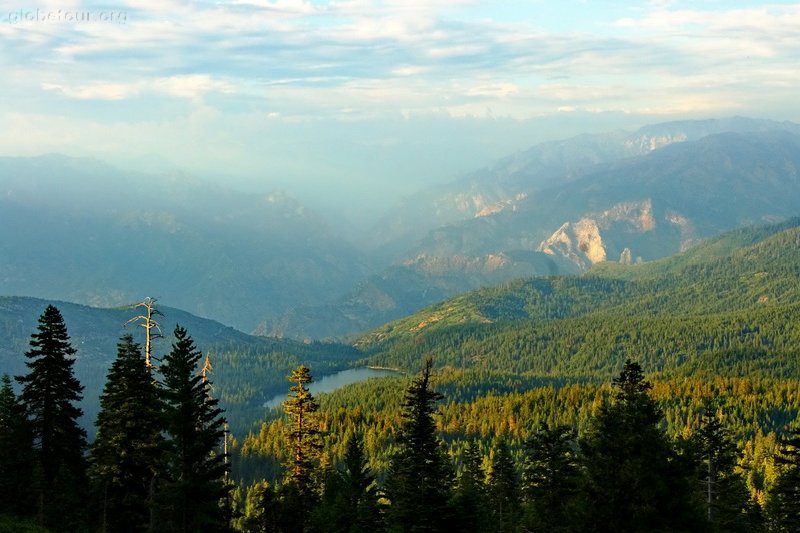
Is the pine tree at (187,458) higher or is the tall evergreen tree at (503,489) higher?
the pine tree at (187,458)

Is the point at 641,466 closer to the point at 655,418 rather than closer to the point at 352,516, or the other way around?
the point at 655,418

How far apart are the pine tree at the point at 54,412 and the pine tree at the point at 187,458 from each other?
16.8 metres

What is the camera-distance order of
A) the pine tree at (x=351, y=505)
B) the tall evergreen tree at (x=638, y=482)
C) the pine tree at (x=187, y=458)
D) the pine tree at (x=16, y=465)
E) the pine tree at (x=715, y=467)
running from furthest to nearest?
the pine tree at (x=715, y=467), the pine tree at (x=351, y=505), the pine tree at (x=16, y=465), the pine tree at (x=187, y=458), the tall evergreen tree at (x=638, y=482)

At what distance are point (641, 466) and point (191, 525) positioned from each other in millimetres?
30302

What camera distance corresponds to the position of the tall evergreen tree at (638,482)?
41938 mm

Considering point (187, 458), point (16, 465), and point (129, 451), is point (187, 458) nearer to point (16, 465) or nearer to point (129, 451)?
point (129, 451)

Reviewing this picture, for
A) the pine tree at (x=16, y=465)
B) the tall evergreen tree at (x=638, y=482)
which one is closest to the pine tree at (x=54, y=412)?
the pine tree at (x=16, y=465)

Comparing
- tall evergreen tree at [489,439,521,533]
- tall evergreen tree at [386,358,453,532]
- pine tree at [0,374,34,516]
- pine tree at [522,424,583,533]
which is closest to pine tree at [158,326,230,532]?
tall evergreen tree at [386,358,453,532]

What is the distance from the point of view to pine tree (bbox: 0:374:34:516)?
7062 centimetres

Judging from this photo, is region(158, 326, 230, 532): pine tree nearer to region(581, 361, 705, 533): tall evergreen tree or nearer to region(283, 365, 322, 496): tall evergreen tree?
region(581, 361, 705, 533): tall evergreen tree

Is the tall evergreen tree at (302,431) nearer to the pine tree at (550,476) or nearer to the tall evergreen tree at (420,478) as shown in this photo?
the pine tree at (550,476)

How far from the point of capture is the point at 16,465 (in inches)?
2844

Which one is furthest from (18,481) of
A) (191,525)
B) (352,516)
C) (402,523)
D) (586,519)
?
(586,519)

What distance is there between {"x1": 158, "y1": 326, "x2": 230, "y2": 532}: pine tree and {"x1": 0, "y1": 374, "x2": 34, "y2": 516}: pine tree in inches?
761
